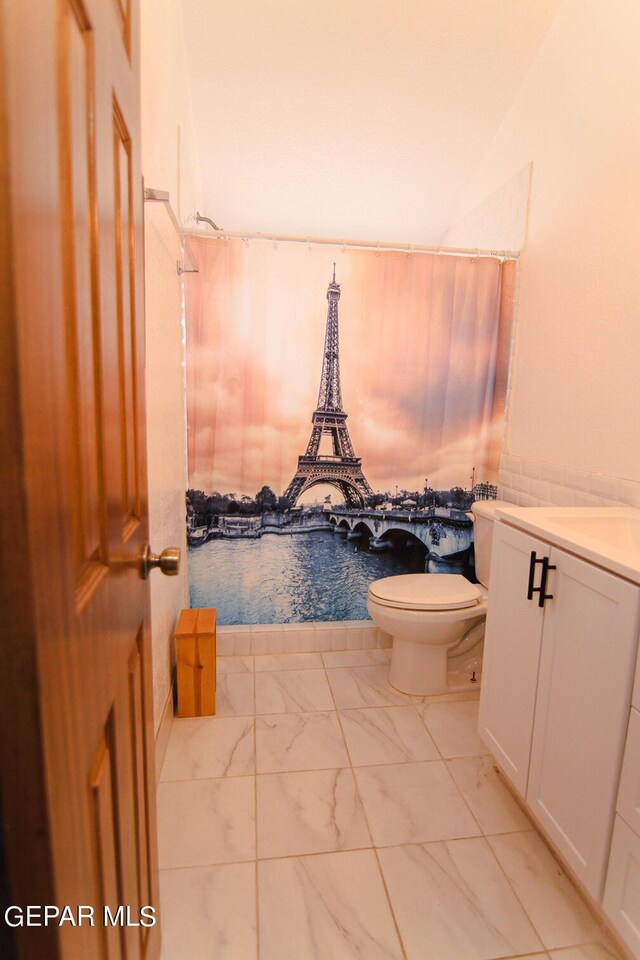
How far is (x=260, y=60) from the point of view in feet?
6.83

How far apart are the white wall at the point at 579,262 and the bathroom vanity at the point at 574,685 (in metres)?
0.36

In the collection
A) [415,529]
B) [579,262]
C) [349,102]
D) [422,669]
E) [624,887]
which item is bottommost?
[422,669]

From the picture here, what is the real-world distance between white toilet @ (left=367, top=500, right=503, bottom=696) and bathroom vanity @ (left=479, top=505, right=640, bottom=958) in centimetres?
42

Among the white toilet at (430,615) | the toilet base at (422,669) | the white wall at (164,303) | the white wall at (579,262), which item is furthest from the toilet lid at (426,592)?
the white wall at (164,303)

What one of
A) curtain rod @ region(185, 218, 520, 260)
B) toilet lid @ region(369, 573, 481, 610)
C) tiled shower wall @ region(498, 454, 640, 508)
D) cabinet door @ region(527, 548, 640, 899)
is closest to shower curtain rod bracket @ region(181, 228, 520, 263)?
curtain rod @ region(185, 218, 520, 260)

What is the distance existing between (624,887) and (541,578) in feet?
2.13

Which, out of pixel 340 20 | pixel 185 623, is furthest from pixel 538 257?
pixel 185 623

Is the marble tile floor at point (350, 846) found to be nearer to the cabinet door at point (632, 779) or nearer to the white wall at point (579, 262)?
the cabinet door at point (632, 779)

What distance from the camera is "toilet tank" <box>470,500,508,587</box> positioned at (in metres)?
2.16

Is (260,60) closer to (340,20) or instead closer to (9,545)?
(340,20)

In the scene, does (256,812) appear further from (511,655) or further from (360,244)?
(360,244)

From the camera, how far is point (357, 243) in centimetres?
224

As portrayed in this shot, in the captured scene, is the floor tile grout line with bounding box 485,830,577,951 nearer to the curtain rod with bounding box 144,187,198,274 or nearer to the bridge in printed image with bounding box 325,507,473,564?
the bridge in printed image with bounding box 325,507,473,564


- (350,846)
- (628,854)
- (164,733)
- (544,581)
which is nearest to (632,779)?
(628,854)
